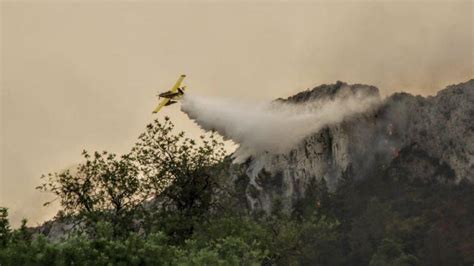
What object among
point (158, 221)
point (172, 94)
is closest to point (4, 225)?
point (158, 221)

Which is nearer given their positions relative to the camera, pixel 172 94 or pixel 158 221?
pixel 158 221

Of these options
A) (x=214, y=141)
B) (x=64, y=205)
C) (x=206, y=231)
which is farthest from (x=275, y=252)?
(x=64, y=205)

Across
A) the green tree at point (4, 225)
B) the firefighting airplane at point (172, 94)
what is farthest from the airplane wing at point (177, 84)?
the green tree at point (4, 225)

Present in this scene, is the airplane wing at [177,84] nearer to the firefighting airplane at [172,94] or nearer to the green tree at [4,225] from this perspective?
the firefighting airplane at [172,94]

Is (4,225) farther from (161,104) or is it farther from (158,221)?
(161,104)

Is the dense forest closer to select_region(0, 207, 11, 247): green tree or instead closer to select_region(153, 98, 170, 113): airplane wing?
select_region(0, 207, 11, 247): green tree

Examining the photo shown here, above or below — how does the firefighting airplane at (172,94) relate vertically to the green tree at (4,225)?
above

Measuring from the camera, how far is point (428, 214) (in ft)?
591

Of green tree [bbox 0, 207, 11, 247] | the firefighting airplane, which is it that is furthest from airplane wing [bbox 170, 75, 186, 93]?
green tree [bbox 0, 207, 11, 247]

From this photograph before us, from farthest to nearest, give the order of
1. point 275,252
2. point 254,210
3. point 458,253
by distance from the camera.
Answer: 1. point 254,210
2. point 458,253
3. point 275,252

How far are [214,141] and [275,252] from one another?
9740mm

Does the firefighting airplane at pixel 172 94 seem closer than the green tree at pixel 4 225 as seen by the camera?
No

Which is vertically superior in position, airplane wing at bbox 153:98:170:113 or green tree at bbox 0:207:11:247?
airplane wing at bbox 153:98:170:113

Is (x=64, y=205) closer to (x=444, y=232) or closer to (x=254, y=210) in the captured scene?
(x=444, y=232)
